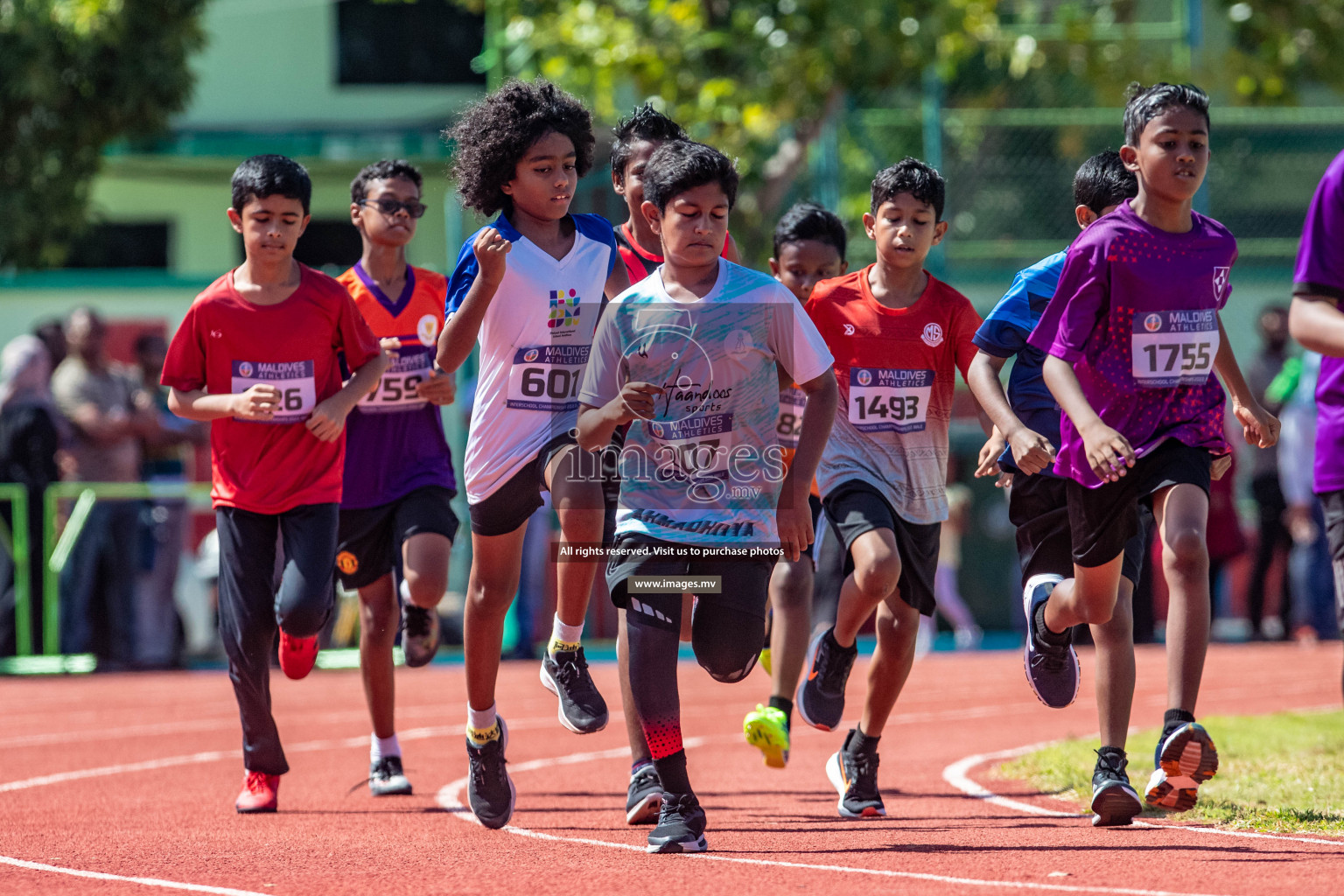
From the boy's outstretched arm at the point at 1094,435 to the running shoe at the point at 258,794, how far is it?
11.2 ft

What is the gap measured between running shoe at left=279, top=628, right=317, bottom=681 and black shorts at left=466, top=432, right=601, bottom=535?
1.22m

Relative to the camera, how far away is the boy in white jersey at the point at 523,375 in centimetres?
592

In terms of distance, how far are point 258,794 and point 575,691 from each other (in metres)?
1.62

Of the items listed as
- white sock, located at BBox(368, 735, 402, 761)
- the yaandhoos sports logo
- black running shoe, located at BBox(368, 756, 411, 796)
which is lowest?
black running shoe, located at BBox(368, 756, 411, 796)

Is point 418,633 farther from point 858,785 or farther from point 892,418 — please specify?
point 892,418

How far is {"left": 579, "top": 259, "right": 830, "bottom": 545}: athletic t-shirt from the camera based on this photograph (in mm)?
5391

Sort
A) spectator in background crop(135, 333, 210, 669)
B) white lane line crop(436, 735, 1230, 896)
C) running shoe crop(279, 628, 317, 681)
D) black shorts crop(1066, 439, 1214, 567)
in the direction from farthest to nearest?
1. spectator in background crop(135, 333, 210, 669)
2. running shoe crop(279, 628, 317, 681)
3. black shorts crop(1066, 439, 1214, 567)
4. white lane line crop(436, 735, 1230, 896)

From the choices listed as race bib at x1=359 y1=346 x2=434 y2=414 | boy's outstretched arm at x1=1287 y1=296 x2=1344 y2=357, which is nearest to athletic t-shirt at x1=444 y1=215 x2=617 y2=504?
race bib at x1=359 y1=346 x2=434 y2=414

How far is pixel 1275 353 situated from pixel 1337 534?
9.71 m

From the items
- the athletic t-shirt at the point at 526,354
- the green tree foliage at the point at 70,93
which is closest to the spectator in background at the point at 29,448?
the green tree foliage at the point at 70,93

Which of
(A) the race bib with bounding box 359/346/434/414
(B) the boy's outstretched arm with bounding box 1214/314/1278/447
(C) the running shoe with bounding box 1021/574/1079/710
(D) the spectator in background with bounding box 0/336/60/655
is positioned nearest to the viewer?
(B) the boy's outstretched arm with bounding box 1214/314/1278/447

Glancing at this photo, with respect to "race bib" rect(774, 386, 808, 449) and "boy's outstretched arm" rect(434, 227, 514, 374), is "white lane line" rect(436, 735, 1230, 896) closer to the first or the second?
"boy's outstretched arm" rect(434, 227, 514, 374)

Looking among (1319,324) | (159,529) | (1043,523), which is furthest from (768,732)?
(159,529)

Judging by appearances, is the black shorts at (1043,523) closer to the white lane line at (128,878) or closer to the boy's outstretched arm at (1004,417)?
the boy's outstretched arm at (1004,417)
